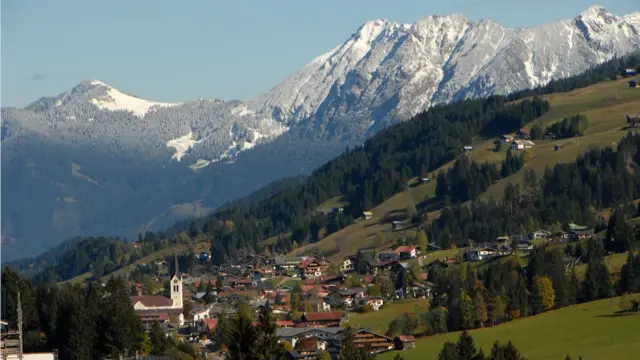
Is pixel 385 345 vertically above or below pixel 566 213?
below

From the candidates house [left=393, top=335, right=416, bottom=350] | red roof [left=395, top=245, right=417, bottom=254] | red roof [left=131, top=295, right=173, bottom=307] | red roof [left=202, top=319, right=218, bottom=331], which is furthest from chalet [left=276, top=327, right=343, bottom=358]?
red roof [left=395, top=245, right=417, bottom=254]

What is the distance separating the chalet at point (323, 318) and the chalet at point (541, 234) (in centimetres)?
4085

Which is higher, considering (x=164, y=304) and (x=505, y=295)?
(x=164, y=304)

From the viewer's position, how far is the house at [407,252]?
182 m

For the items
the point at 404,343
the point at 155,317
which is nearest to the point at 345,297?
the point at 155,317

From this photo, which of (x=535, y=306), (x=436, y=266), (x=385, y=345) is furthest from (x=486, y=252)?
(x=385, y=345)

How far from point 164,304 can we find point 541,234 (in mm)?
47022

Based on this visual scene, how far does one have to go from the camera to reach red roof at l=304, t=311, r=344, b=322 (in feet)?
443

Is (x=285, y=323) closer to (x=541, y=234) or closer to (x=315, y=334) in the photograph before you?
(x=315, y=334)

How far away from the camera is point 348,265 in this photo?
636ft

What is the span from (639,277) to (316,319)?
29.4 meters

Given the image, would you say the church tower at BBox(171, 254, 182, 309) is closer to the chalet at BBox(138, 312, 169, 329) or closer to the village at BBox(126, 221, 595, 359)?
the village at BBox(126, 221, 595, 359)

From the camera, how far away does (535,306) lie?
122500 millimetres

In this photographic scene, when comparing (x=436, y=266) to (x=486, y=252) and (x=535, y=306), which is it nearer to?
(x=486, y=252)
